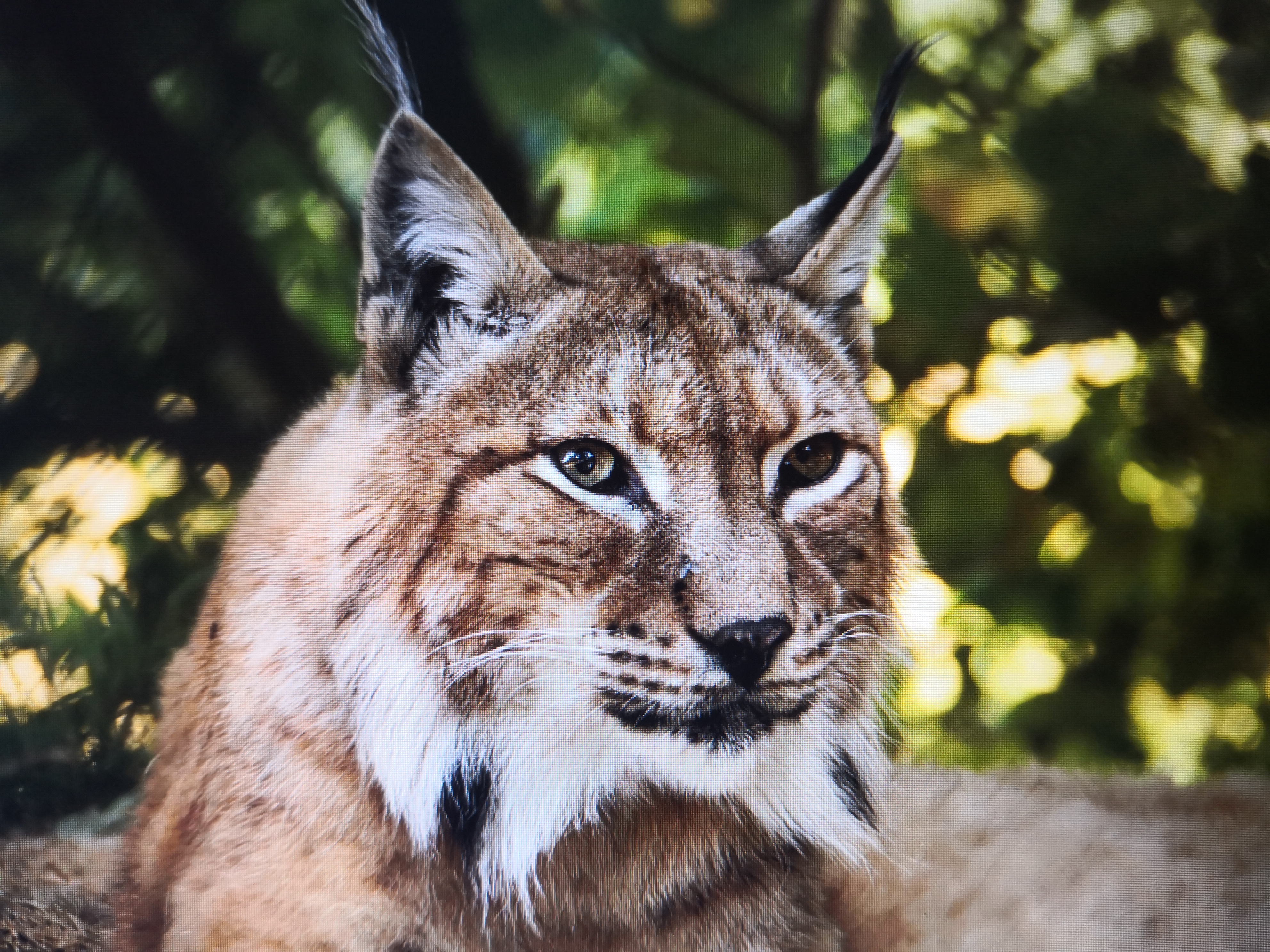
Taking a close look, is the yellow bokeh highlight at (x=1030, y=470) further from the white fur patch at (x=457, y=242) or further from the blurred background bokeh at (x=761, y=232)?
the white fur patch at (x=457, y=242)

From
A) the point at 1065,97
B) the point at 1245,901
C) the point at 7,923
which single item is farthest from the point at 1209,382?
the point at 7,923

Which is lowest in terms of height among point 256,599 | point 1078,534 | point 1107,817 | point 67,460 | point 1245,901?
point 1245,901

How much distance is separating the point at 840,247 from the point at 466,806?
72 cm

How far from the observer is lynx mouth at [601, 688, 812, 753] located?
0.93 metres

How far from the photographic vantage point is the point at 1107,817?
1229 mm

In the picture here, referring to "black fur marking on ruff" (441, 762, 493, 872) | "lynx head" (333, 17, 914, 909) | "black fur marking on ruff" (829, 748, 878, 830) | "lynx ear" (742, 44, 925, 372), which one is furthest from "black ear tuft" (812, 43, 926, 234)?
"black fur marking on ruff" (441, 762, 493, 872)

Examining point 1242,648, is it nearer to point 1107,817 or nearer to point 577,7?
point 1107,817

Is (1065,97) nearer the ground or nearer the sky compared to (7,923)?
nearer the sky

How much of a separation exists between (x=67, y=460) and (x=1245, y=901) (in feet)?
5.00

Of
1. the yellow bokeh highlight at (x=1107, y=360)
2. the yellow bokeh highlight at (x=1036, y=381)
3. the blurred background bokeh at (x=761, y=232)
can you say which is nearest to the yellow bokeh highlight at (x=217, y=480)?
the blurred background bokeh at (x=761, y=232)

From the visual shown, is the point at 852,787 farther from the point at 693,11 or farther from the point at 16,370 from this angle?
the point at 16,370

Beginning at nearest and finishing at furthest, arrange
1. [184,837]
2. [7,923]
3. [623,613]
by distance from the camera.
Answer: [623,613] → [184,837] → [7,923]

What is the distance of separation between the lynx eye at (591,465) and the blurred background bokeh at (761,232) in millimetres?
321

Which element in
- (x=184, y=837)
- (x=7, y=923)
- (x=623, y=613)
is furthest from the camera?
(x=7, y=923)
